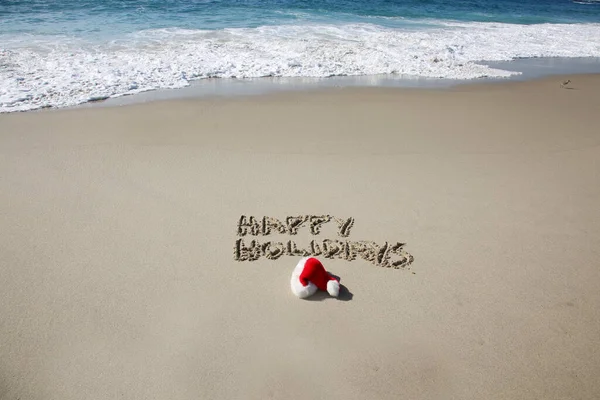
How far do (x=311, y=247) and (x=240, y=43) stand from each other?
8556mm

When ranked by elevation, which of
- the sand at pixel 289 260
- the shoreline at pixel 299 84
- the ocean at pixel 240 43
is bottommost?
the sand at pixel 289 260

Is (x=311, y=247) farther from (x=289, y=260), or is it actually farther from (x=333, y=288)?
(x=333, y=288)

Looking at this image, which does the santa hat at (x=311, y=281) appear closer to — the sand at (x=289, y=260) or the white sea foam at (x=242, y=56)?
the sand at (x=289, y=260)

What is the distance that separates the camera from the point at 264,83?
823 cm

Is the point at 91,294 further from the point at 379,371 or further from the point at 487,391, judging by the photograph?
the point at 487,391

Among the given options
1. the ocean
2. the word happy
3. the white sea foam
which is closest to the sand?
the word happy

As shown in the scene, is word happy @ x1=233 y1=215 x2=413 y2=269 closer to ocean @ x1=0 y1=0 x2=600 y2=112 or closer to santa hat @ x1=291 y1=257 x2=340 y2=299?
santa hat @ x1=291 y1=257 x2=340 y2=299

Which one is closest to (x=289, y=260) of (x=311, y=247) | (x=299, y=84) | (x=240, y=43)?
(x=311, y=247)

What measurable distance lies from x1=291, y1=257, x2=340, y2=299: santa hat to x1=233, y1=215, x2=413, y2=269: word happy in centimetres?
45

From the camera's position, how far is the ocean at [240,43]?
26.7 ft

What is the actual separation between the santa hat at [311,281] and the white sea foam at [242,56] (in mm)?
5409

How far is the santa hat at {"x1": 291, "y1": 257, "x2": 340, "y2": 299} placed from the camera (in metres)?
3.28

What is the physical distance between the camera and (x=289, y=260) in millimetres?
3736

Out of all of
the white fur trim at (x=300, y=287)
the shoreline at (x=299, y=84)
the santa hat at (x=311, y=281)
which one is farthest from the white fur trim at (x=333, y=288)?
the shoreline at (x=299, y=84)
